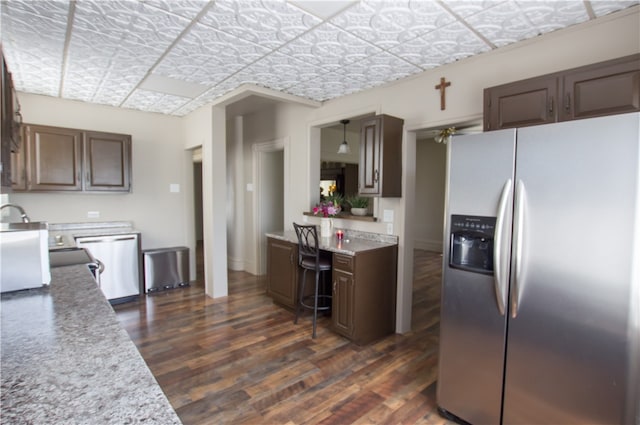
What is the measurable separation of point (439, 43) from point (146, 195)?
4.32 metres

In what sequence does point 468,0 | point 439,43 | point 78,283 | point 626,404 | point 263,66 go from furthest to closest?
1. point 263,66
2. point 439,43
3. point 468,0
4. point 78,283
5. point 626,404

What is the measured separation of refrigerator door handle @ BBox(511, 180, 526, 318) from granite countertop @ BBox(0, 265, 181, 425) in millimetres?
1712

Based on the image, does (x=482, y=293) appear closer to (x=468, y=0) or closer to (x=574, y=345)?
(x=574, y=345)

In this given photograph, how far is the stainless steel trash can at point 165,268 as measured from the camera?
4516 mm

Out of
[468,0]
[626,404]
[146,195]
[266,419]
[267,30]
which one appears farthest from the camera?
[146,195]

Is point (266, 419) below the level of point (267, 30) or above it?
below

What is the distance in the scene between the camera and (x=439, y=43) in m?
2.40

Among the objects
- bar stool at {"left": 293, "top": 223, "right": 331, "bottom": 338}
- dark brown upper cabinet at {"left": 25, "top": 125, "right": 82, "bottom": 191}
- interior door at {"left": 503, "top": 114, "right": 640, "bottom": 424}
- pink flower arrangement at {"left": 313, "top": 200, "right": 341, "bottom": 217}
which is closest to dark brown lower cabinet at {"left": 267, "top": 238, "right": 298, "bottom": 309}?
bar stool at {"left": 293, "top": 223, "right": 331, "bottom": 338}

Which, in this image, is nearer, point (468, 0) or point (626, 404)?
point (626, 404)

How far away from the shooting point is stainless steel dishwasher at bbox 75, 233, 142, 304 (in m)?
4.03

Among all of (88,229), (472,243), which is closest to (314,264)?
(472,243)

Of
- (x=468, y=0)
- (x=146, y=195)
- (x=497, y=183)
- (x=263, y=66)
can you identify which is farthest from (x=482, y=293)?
(x=146, y=195)

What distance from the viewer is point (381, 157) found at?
120 inches

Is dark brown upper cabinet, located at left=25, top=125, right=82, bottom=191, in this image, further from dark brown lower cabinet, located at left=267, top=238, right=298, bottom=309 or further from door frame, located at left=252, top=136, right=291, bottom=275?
dark brown lower cabinet, located at left=267, top=238, right=298, bottom=309
